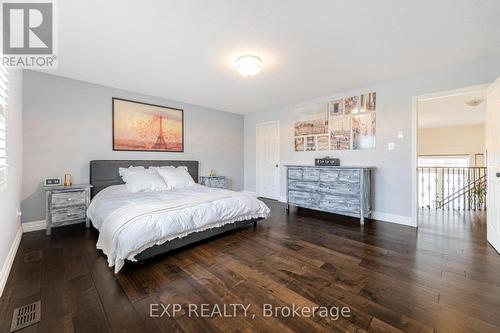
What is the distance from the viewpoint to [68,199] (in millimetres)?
3141

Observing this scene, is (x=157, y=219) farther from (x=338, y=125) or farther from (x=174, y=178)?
(x=338, y=125)

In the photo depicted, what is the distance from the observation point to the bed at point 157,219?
6.55ft

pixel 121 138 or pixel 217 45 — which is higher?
pixel 217 45

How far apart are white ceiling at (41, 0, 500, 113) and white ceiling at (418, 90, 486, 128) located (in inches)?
78.2

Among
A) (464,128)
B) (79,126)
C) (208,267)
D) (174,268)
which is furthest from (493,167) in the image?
(464,128)

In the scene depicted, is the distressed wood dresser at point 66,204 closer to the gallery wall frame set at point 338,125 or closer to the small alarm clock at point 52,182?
the small alarm clock at point 52,182

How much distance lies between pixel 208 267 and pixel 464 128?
10289 millimetres

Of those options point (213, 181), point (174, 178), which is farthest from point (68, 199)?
point (213, 181)

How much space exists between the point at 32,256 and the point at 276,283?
266 centimetres

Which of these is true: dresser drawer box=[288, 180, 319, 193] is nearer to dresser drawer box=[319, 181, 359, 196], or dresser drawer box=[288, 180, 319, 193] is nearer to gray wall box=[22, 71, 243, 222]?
dresser drawer box=[319, 181, 359, 196]

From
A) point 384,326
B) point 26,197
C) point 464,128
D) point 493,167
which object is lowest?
point 384,326

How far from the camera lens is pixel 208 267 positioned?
211 centimetres

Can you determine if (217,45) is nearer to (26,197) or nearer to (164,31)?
(164,31)

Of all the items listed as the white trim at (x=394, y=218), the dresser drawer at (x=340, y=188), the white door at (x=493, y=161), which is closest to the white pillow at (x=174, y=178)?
the dresser drawer at (x=340, y=188)
